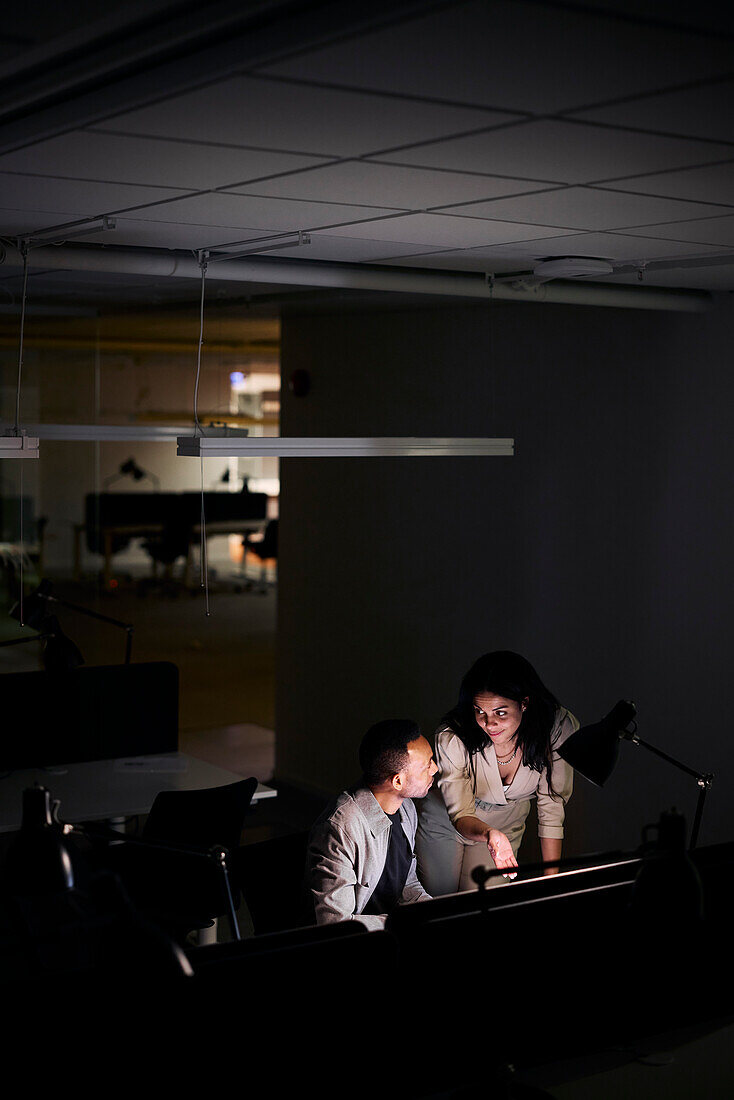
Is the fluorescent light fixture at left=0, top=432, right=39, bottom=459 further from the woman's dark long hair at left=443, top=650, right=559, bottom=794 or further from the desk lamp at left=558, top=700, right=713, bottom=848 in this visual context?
the desk lamp at left=558, top=700, right=713, bottom=848

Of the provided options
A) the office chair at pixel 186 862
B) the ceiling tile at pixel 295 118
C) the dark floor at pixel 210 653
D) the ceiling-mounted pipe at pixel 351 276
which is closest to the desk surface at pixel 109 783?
the office chair at pixel 186 862

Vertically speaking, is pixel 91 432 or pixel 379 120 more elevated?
pixel 379 120

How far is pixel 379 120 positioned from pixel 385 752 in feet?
6.10

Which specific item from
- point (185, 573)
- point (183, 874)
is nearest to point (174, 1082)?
point (183, 874)

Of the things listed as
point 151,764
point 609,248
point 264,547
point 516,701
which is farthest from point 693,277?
point 264,547

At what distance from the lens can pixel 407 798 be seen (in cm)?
367

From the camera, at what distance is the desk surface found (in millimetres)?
4453

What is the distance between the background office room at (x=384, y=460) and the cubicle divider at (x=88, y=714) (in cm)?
1

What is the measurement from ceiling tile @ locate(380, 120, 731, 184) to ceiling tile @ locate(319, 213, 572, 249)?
69 centimetres

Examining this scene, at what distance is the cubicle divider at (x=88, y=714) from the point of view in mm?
5125

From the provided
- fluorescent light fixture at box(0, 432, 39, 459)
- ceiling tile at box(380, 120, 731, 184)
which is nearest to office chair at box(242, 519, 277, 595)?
fluorescent light fixture at box(0, 432, 39, 459)

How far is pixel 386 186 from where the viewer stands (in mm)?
2904

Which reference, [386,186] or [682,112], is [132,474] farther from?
[682,112]

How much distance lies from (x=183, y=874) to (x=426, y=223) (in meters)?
2.40
